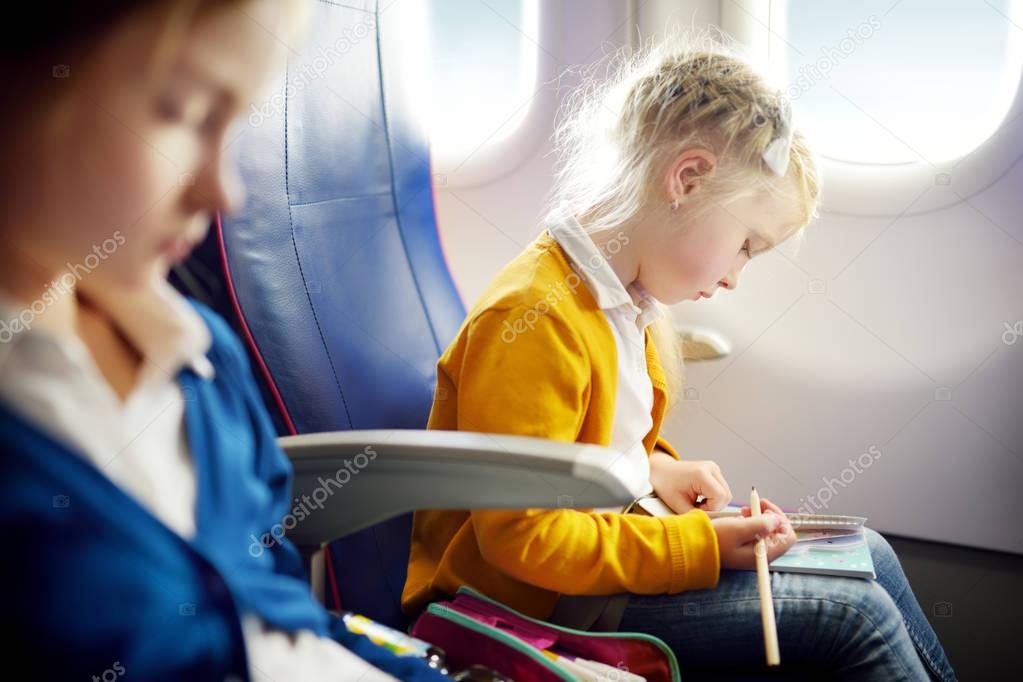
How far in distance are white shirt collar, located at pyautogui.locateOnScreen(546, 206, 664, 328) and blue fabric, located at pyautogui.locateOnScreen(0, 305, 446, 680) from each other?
2.15 ft

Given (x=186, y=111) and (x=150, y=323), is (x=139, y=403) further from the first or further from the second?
(x=186, y=111)

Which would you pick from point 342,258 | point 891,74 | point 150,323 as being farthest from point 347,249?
point 891,74

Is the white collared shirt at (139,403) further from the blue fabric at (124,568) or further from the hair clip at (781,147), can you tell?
the hair clip at (781,147)

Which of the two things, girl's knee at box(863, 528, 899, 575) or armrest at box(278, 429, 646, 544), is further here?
girl's knee at box(863, 528, 899, 575)

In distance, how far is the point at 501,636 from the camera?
0.91 meters

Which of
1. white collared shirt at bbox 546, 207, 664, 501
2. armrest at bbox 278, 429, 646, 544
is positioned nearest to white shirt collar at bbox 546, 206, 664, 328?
white collared shirt at bbox 546, 207, 664, 501

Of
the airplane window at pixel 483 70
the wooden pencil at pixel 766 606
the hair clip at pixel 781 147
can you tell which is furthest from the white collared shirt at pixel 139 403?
the airplane window at pixel 483 70

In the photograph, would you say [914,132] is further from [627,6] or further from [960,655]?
[960,655]

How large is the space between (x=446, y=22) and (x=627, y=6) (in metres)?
0.39

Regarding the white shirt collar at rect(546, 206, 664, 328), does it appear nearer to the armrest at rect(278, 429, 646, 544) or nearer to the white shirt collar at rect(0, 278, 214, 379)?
the armrest at rect(278, 429, 646, 544)

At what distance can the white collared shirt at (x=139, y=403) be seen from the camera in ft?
1.66

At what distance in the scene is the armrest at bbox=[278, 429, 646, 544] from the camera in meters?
0.68

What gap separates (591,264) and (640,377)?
0.59 ft

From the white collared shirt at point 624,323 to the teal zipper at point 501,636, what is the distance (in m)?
0.33
